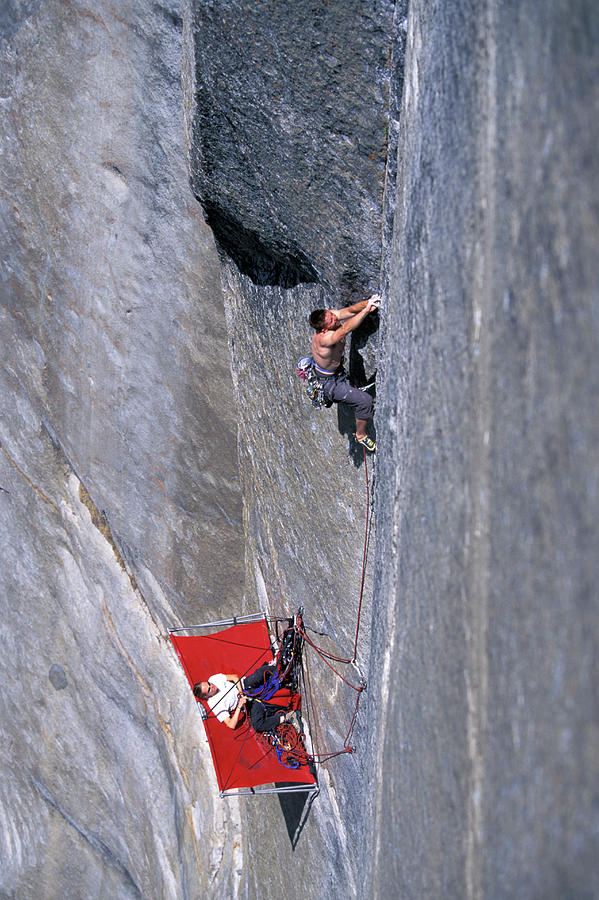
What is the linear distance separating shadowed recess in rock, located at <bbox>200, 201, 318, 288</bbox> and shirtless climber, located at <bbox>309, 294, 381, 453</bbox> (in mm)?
435

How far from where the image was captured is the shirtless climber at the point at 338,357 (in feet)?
10.2

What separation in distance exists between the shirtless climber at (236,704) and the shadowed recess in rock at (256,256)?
2.76m

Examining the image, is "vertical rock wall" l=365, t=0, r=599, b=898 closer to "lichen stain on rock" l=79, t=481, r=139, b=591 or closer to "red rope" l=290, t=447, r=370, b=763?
"red rope" l=290, t=447, r=370, b=763

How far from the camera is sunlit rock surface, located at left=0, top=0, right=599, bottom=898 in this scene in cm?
121

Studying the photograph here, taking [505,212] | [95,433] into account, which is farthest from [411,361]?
[95,433]

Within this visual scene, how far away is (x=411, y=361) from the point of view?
212 cm

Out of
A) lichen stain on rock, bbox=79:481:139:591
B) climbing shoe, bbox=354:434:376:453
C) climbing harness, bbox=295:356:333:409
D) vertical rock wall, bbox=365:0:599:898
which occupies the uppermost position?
lichen stain on rock, bbox=79:481:139:591

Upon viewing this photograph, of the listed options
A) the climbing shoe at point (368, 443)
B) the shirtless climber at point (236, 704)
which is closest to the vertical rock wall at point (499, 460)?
the climbing shoe at point (368, 443)

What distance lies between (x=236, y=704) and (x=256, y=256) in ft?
10.1

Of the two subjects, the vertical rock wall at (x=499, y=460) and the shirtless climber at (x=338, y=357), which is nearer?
the vertical rock wall at (x=499, y=460)

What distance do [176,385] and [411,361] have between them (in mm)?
3426

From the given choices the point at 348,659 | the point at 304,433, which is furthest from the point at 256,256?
the point at 348,659

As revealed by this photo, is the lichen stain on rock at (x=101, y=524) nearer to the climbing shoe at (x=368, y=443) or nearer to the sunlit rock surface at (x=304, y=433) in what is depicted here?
the sunlit rock surface at (x=304, y=433)

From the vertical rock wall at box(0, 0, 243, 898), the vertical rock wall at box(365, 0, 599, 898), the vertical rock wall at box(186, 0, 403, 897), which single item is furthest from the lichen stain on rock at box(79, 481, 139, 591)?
the vertical rock wall at box(365, 0, 599, 898)
